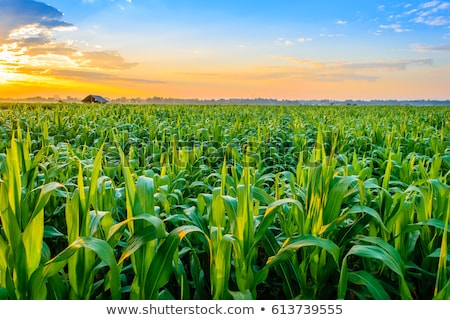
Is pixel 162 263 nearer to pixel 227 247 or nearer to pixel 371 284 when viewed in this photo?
pixel 227 247

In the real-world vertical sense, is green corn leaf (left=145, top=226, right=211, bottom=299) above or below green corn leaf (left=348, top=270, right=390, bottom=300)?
above

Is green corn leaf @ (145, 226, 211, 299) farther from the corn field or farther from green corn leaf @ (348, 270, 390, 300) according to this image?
green corn leaf @ (348, 270, 390, 300)

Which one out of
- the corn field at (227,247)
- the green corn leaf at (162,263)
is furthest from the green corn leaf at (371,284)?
the green corn leaf at (162,263)

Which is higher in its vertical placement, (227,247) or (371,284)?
(227,247)

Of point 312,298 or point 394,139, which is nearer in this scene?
point 312,298

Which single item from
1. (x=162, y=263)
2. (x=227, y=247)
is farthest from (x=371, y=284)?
(x=162, y=263)

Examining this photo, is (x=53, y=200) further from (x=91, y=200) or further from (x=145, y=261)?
(x=145, y=261)

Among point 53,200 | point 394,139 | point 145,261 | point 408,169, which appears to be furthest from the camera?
point 394,139

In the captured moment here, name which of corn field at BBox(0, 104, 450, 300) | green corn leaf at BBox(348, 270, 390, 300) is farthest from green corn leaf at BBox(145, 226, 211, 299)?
green corn leaf at BBox(348, 270, 390, 300)

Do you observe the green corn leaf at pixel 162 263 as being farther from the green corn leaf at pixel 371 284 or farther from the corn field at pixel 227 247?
the green corn leaf at pixel 371 284

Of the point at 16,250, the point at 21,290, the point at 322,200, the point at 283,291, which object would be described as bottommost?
the point at 283,291

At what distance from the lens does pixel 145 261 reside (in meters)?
1.48
